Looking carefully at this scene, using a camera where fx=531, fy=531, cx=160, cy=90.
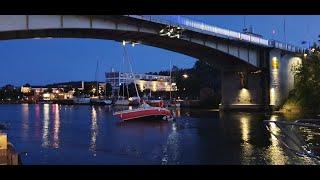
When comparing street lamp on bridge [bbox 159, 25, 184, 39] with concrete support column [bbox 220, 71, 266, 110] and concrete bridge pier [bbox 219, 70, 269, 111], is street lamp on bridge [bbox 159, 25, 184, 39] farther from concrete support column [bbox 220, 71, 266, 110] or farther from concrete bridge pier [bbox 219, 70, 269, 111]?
concrete support column [bbox 220, 71, 266, 110]

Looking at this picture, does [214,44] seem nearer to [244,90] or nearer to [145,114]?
[145,114]

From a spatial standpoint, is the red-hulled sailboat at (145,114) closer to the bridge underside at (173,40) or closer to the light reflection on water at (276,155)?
the bridge underside at (173,40)

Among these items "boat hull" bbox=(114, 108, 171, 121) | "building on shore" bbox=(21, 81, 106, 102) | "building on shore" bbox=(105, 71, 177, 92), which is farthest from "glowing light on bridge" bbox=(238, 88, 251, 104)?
"building on shore" bbox=(21, 81, 106, 102)

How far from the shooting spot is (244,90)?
163 feet

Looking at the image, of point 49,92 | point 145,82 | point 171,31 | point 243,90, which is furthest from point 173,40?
point 49,92

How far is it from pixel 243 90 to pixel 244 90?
9 centimetres

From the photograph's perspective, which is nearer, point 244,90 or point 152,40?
point 152,40

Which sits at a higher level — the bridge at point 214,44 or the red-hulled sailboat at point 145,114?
the bridge at point 214,44

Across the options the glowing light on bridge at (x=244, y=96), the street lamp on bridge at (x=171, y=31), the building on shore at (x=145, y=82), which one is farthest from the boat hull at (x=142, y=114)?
the building on shore at (x=145, y=82)

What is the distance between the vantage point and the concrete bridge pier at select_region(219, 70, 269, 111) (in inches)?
1906

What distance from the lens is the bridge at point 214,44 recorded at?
81.4ft

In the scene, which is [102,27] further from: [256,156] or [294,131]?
[294,131]
